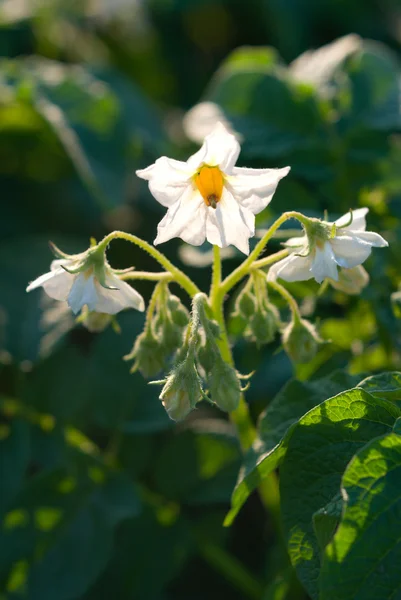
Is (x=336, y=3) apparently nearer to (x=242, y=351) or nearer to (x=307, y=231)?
(x=242, y=351)

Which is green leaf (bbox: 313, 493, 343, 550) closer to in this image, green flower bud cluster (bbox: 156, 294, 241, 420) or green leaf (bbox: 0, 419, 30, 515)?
green flower bud cluster (bbox: 156, 294, 241, 420)

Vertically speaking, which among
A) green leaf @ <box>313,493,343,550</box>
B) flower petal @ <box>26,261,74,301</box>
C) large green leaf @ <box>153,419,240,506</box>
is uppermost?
flower petal @ <box>26,261,74,301</box>

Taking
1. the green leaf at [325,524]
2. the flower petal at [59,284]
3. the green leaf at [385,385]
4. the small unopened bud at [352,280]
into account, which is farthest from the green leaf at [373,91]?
the green leaf at [325,524]

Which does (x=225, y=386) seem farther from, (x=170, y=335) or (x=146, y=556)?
(x=146, y=556)

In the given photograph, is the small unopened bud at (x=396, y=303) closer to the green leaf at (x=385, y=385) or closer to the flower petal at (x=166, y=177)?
the green leaf at (x=385, y=385)

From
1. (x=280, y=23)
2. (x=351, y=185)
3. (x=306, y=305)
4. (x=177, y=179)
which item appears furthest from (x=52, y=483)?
(x=280, y=23)

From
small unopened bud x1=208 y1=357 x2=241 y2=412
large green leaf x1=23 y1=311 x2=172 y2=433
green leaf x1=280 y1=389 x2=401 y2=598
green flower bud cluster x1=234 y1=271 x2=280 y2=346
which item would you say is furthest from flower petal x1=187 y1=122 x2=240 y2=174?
large green leaf x1=23 y1=311 x2=172 y2=433

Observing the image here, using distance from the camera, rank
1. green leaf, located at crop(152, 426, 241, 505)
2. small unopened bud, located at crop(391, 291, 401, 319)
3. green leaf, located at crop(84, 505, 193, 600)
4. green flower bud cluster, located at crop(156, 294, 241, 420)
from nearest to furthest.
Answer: green flower bud cluster, located at crop(156, 294, 241, 420) → small unopened bud, located at crop(391, 291, 401, 319) → green leaf, located at crop(84, 505, 193, 600) → green leaf, located at crop(152, 426, 241, 505)
